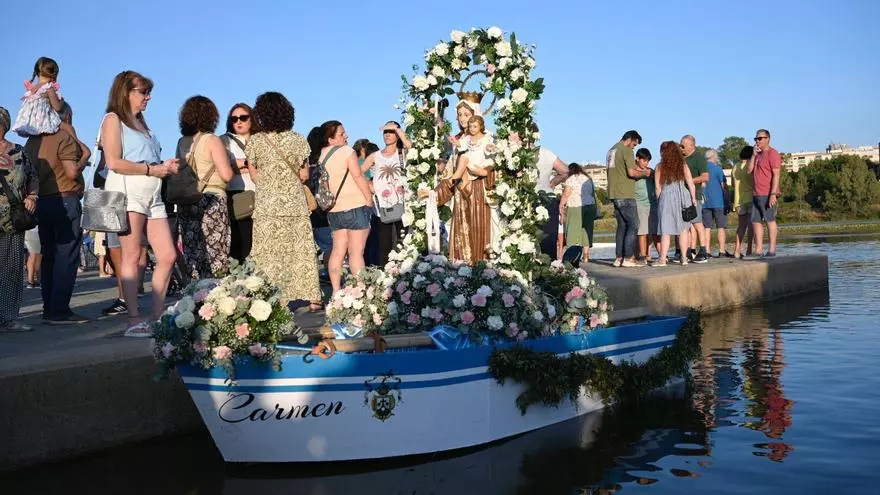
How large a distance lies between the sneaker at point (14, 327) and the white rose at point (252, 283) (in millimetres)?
3647

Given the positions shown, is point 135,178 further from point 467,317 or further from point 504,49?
point 504,49

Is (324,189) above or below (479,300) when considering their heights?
above

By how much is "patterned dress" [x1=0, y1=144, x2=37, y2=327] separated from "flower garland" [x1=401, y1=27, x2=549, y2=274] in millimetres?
3437

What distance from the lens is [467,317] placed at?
7.64 metres

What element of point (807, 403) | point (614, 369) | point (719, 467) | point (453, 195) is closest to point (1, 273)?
point (453, 195)

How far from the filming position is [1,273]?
8922 mm

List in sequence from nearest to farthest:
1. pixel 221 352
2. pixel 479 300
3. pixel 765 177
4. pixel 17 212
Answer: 1. pixel 221 352
2. pixel 479 300
3. pixel 17 212
4. pixel 765 177

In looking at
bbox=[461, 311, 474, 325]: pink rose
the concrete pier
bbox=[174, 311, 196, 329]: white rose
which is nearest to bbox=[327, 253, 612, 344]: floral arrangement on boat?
bbox=[461, 311, 474, 325]: pink rose

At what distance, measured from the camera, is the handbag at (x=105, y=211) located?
27.3 ft

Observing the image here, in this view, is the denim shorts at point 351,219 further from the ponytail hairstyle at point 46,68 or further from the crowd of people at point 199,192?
the ponytail hairstyle at point 46,68

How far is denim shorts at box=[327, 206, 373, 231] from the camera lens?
11.0m

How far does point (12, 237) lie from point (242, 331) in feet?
12.6

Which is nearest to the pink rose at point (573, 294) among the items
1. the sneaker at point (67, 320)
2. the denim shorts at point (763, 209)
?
the sneaker at point (67, 320)

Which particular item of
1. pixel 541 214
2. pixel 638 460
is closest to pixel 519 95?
pixel 541 214
